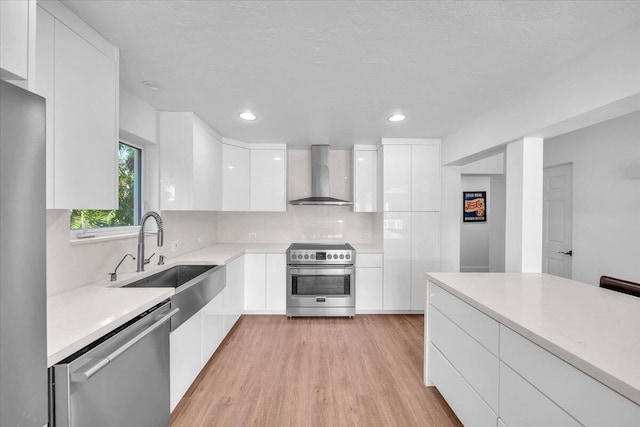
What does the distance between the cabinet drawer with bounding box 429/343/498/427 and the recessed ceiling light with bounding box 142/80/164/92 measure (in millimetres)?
2790

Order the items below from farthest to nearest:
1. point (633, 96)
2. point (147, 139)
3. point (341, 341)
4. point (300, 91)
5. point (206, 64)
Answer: point (341, 341)
point (147, 139)
point (300, 91)
point (206, 64)
point (633, 96)

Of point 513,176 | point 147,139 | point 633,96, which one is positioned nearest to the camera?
point 633,96

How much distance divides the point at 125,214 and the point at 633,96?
11.2 ft

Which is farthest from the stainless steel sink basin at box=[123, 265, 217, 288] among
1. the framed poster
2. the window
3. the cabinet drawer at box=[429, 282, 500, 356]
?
the framed poster

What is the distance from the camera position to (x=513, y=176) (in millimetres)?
2287

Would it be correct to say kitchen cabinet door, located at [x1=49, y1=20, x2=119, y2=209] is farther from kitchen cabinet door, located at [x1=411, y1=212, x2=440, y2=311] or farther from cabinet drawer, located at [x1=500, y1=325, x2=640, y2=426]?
kitchen cabinet door, located at [x1=411, y1=212, x2=440, y2=311]

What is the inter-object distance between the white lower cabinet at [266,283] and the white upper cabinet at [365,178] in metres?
1.29

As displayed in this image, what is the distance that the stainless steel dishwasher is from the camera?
0.96 metres

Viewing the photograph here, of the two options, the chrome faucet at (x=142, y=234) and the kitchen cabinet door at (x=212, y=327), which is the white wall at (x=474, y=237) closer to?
the kitchen cabinet door at (x=212, y=327)

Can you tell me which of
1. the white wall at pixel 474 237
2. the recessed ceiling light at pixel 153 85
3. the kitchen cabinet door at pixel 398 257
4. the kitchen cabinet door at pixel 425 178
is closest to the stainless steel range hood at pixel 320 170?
the kitchen cabinet door at pixel 398 257

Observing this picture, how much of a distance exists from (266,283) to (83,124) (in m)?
2.59

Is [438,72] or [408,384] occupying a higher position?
[438,72]

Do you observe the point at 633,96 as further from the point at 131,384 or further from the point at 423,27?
the point at 131,384

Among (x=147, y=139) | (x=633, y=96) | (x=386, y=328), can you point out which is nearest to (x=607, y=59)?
(x=633, y=96)
